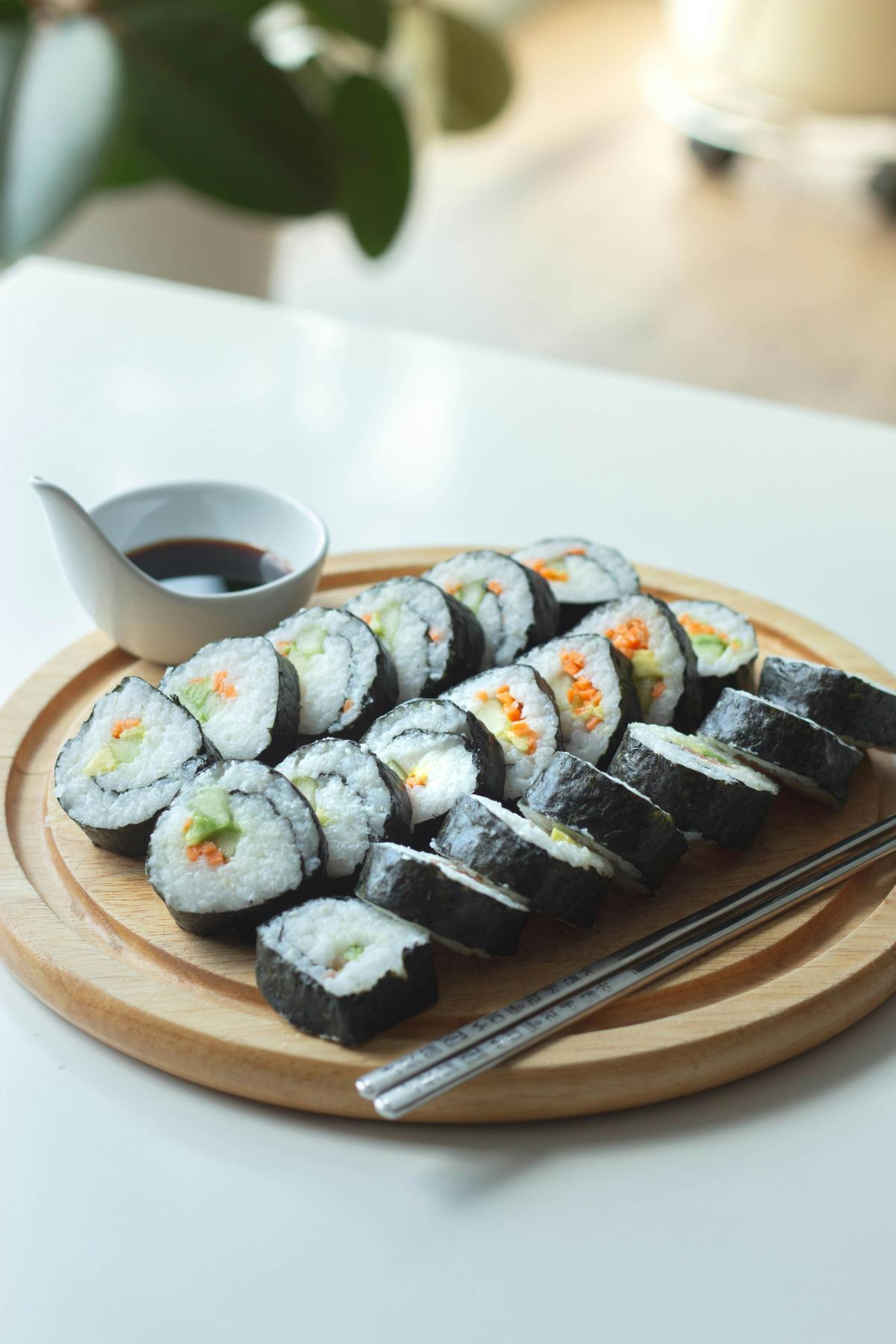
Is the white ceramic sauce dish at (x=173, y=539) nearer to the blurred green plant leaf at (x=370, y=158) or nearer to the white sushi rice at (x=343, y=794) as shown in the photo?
the white sushi rice at (x=343, y=794)

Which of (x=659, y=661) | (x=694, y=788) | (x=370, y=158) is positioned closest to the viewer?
(x=694, y=788)

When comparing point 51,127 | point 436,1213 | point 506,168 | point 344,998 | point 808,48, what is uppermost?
point 808,48

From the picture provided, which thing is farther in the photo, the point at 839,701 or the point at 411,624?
the point at 411,624

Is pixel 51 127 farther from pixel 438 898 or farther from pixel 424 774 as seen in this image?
pixel 438 898

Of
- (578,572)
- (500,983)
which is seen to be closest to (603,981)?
(500,983)

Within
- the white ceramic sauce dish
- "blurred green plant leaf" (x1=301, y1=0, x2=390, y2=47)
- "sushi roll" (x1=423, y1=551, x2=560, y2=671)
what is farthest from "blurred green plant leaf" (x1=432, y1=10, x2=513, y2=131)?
"sushi roll" (x1=423, y1=551, x2=560, y2=671)

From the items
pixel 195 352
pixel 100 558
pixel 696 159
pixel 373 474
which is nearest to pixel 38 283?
pixel 195 352

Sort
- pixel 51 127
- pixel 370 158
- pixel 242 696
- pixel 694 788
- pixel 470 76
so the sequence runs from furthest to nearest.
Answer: pixel 470 76 < pixel 370 158 < pixel 51 127 < pixel 242 696 < pixel 694 788
